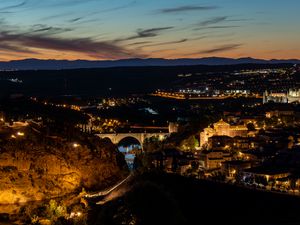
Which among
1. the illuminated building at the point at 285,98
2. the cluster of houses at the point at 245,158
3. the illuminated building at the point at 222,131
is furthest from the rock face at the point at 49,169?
the illuminated building at the point at 285,98

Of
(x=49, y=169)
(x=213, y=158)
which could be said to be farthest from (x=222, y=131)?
(x=49, y=169)

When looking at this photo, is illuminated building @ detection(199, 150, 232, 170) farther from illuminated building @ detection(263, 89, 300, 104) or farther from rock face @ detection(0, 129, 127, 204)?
illuminated building @ detection(263, 89, 300, 104)

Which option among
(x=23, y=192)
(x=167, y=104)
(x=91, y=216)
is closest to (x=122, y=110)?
(x=167, y=104)

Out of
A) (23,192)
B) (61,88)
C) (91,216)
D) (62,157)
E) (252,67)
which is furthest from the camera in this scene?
(252,67)

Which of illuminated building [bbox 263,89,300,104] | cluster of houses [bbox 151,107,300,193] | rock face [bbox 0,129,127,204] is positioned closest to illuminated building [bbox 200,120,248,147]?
cluster of houses [bbox 151,107,300,193]

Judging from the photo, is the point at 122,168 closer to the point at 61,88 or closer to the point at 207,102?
the point at 207,102

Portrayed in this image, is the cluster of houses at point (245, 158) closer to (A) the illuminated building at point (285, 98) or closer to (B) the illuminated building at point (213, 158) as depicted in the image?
(B) the illuminated building at point (213, 158)
